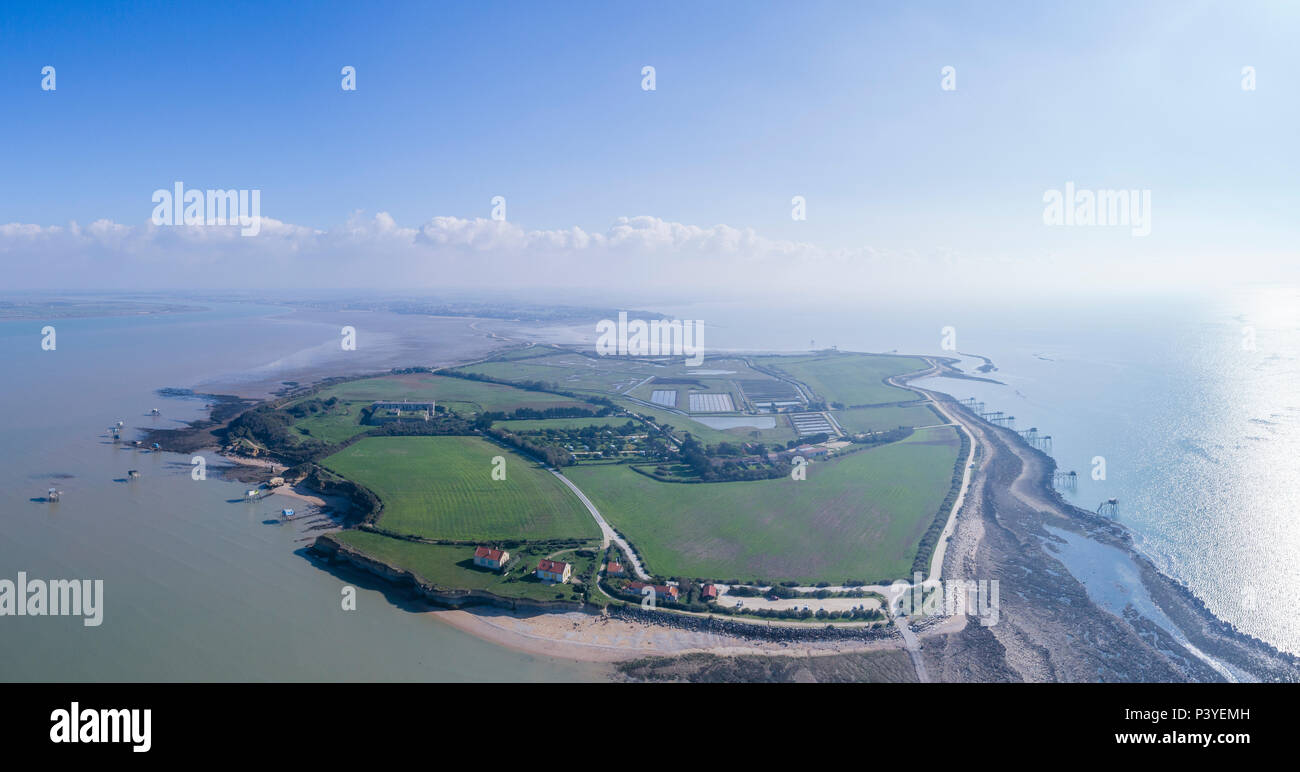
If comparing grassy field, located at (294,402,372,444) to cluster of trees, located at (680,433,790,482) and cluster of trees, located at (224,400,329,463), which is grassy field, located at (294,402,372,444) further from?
cluster of trees, located at (680,433,790,482)

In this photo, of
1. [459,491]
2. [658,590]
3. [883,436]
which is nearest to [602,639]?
[658,590]

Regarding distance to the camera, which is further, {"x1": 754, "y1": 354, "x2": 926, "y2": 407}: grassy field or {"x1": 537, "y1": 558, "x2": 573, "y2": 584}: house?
{"x1": 754, "y1": 354, "x2": 926, "y2": 407}: grassy field

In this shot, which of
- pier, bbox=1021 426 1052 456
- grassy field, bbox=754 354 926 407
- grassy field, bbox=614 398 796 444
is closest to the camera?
pier, bbox=1021 426 1052 456

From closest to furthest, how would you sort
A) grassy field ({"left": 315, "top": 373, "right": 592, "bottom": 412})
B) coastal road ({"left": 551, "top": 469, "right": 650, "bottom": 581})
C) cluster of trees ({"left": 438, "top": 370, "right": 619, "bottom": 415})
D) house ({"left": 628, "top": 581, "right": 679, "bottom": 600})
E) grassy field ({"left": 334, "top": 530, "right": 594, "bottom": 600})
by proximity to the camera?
house ({"left": 628, "top": 581, "right": 679, "bottom": 600}) < grassy field ({"left": 334, "top": 530, "right": 594, "bottom": 600}) < coastal road ({"left": 551, "top": 469, "right": 650, "bottom": 581}) < grassy field ({"left": 315, "top": 373, "right": 592, "bottom": 412}) < cluster of trees ({"left": 438, "top": 370, "right": 619, "bottom": 415})

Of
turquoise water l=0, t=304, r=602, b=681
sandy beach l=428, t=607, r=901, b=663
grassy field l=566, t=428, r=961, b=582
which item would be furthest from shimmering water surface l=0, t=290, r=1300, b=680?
grassy field l=566, t=428, r=961, b=582

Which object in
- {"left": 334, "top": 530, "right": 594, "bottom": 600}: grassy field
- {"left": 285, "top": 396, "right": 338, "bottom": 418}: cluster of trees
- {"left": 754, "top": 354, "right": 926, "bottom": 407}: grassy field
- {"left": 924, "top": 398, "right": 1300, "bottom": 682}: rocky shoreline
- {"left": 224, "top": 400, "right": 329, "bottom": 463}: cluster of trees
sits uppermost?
{"left": 754, "top": 354, "right": 926, "bottom": 407}: grassy field

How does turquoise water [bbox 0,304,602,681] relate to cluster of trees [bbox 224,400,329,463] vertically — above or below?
below
